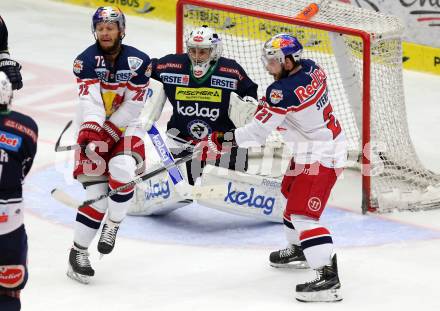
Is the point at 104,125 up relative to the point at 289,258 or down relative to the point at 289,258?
up

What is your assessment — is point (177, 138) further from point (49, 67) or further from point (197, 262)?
point (49, 67)

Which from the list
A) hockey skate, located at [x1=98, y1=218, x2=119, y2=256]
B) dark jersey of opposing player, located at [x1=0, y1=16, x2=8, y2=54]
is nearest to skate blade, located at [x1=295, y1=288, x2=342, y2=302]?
hockey skate, located at [x1=98, y1=218, x2=119, y2=256]

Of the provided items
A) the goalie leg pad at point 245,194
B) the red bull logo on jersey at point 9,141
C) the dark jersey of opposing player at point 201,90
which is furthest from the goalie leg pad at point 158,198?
the red bull logo on jersey at point 9,141

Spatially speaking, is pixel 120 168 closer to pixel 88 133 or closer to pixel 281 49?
pixel 88 133

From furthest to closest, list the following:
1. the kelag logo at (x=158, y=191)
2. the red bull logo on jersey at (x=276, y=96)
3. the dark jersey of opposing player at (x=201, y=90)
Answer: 1. the kelag logo at (x=158, y=191)
2. the dark jersey of opposing player at (x=201, y=90)
3. the red bull logo on jersey at (x=276, y=96)

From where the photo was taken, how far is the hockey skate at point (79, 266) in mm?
6383

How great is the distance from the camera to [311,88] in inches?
240

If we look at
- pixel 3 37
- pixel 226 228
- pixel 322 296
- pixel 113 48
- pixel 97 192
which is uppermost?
pixel 113 48

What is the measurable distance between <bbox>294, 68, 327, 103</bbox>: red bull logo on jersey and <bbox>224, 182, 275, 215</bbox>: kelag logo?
1454 millimetres

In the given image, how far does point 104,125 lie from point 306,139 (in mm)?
1174

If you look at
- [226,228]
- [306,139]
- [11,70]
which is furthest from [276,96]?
[11,70]

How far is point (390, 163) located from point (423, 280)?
63.5 inches

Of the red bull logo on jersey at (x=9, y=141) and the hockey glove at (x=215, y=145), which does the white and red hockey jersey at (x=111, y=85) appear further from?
the red bull logo on jersey at (x=9, y=141)

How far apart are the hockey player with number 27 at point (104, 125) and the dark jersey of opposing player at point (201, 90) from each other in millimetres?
893
